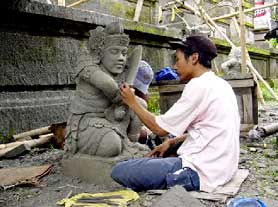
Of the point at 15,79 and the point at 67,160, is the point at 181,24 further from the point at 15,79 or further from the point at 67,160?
the point at 67,160

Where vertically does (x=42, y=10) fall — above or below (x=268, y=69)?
above

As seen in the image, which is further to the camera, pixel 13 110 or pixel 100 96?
pixel 13 110

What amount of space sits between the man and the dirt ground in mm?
158

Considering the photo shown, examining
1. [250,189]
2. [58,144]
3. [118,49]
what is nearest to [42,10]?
[58,144]

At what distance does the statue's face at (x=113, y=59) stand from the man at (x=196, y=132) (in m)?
0.57

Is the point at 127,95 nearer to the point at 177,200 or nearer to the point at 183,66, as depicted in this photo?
the point at 183,66

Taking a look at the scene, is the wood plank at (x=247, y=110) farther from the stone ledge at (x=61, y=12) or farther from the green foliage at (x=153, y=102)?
the stone ledge at (x=61, y=12)

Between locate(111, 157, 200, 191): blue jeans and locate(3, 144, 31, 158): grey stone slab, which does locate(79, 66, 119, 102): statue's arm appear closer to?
locate(111, 157, 200, 191): blue jeans

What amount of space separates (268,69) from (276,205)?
436 inches

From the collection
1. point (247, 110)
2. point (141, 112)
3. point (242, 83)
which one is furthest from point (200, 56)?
point (247, 110)

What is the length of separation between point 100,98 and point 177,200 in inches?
47.8

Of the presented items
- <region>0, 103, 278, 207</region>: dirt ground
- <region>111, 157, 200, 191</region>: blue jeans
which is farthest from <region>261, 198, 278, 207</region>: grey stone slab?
<region>111, 157, 200, 191</region>: blue jeans

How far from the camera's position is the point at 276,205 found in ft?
7.78

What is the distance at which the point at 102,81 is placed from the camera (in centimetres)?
296
